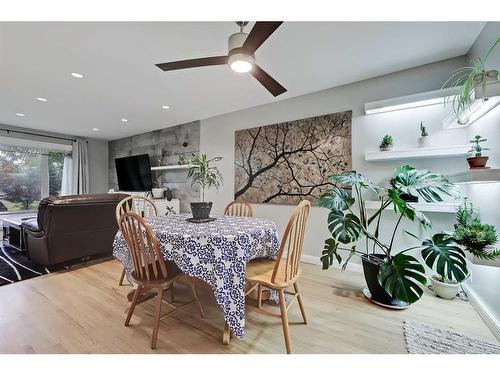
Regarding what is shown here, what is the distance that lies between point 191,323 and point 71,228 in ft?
7.15

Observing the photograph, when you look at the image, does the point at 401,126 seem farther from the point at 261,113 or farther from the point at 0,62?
the point at 0,62

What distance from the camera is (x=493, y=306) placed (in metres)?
1.75

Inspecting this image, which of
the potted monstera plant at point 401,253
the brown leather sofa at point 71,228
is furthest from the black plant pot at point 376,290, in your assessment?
the brown leather sofa at point 71,228

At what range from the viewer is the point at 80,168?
5949mm

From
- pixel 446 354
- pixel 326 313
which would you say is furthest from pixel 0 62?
pixel 446 354

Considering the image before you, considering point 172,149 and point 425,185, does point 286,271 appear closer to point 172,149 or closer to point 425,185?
point 425,185

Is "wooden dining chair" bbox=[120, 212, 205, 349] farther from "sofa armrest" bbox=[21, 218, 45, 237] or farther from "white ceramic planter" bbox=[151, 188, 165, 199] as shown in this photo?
"white ceramic planter" bbox=[151, 188, 165, 199]

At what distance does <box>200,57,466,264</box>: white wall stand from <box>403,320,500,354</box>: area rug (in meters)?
1.15

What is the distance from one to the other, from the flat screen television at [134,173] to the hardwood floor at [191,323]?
3.34 m

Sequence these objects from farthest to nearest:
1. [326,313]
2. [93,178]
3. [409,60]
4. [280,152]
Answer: [93,178] < [280,152] < [409,60] < [326,313]

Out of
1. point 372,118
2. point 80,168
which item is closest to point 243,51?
point 372,118

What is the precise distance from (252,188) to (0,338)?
3.05 meters

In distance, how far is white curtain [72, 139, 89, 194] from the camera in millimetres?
5875
